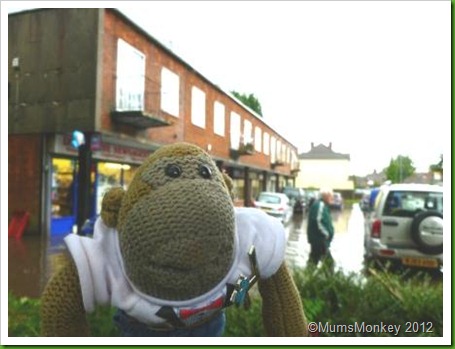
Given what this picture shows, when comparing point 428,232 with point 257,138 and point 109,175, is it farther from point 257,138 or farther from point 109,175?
point 257,138

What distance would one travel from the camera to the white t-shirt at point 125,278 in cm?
148

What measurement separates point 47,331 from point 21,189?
35.8 ft

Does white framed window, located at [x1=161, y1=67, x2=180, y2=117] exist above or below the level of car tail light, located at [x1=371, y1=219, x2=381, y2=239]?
above

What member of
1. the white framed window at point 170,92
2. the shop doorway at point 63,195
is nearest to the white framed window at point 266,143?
the white framed window at point 170,92

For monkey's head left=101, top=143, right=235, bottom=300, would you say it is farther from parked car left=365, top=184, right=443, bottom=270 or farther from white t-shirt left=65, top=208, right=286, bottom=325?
parked car left=365, top=184, right=443, bottom=270

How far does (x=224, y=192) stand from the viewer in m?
1.55

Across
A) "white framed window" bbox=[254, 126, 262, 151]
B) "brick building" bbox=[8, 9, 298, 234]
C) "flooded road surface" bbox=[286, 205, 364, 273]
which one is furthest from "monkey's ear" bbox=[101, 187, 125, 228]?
"white framed window" bbox=[254, 126, 262, 151]

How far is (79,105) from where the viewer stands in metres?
10.2

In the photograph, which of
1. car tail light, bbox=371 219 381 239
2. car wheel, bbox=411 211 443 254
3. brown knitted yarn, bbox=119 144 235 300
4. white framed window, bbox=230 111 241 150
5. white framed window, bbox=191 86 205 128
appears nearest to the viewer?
brown knitted yarn, bbox=119 144 235 300

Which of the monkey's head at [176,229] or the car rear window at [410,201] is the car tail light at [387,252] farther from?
the monkey's head at [176,229]

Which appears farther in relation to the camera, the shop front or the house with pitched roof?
the house with pitched roof

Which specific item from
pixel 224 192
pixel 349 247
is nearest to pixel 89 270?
pixel 224 192

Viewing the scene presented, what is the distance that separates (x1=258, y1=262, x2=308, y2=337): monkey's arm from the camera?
175 centimetres

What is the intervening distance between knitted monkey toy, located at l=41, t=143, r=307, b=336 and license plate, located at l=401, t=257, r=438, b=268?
4.70 metres
